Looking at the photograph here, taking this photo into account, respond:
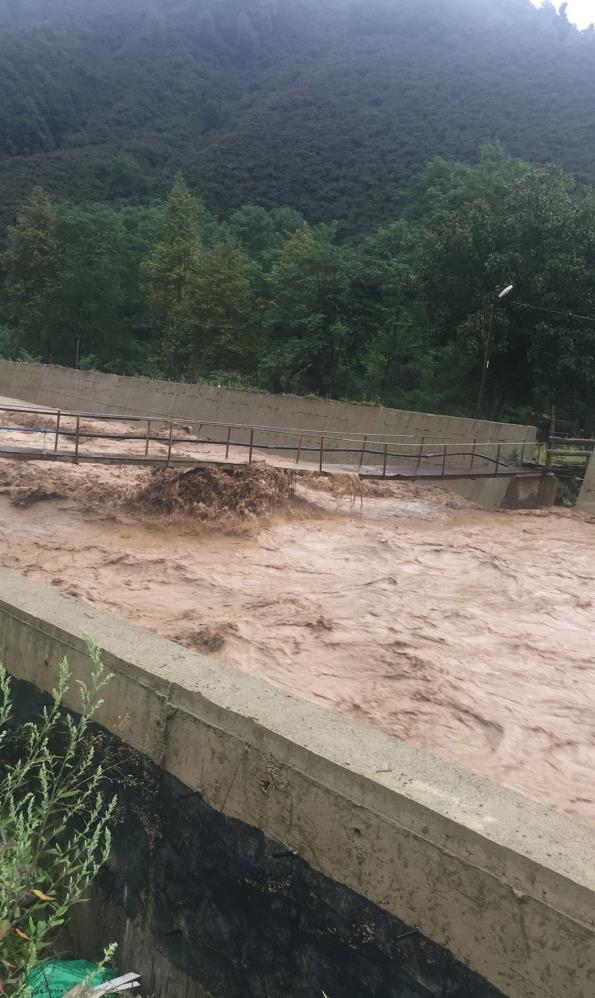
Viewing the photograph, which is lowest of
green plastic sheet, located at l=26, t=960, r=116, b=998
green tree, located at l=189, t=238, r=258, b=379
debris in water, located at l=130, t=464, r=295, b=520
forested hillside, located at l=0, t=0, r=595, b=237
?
green plastic sheet, located at l=26, t=960, r=116, b=998

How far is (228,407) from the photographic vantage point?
27141 mm

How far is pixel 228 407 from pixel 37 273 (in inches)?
1242

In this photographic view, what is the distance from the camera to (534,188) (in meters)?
28.7

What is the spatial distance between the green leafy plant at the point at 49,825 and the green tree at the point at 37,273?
1969 inches

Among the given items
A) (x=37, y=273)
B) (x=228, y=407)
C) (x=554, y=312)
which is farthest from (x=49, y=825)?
(x=37, y=273)

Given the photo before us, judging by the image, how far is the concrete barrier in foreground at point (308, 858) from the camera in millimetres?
2545

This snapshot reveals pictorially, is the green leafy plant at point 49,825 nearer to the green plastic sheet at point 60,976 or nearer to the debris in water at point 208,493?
the green plastic sheet at point 60,976

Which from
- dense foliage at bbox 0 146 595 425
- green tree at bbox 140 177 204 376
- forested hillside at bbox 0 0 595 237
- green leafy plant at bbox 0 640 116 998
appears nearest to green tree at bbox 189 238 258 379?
dense foliage at bbox 0 146 595 425

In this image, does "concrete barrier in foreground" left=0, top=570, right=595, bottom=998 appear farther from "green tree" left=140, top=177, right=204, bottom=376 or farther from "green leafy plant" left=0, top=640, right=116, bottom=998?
"green tree" left=140, top=177, right=204, bottom=376

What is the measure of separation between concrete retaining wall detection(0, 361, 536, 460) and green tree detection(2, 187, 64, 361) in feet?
48.0

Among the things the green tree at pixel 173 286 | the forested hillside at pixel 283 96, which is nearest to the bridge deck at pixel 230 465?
the green tree at pixel 173 286

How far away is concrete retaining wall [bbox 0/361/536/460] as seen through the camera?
2173 centimetres

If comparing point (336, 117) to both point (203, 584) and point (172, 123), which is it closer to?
point (172, 123)

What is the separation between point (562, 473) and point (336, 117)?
108 m
